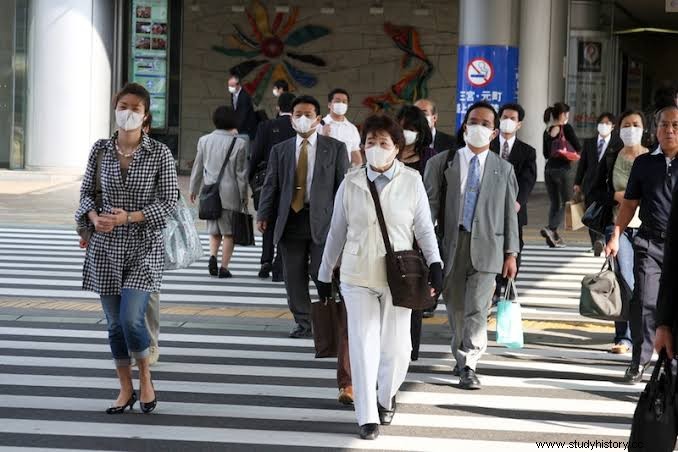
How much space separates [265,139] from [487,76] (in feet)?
42.3

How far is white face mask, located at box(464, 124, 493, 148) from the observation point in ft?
30.0

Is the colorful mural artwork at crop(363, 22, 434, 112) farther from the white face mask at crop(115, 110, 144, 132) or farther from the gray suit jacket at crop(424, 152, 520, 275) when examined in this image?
the white face mask at crop(115, 110, 144, 132)

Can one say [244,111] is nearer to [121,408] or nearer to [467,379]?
[467,379]

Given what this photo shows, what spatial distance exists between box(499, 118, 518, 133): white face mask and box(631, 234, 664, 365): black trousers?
3471 mm

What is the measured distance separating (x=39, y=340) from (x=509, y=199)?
3732 mm

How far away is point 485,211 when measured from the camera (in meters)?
9.09

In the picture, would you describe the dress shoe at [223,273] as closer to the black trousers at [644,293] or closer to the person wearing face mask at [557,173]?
the person wearing face mask at [557,173]

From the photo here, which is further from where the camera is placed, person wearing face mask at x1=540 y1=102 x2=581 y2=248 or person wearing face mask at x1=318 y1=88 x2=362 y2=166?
person wearing face mask at x1=540 y1=102 x2=581 y2=248

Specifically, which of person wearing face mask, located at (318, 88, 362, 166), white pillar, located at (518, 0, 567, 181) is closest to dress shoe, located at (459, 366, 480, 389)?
person wearing face mask, located at (318, 88, 362, 166)

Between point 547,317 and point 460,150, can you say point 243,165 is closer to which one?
point 547,317

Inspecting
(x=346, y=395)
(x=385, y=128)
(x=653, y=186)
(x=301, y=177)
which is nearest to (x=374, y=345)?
(x=346, y=395)

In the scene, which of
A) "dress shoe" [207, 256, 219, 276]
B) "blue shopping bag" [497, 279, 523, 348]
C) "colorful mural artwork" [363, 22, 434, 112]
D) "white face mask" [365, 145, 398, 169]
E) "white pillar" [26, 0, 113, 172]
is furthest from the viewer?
"colorful mural artwork" [363, 22, 434, 112]

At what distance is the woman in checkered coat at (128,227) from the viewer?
25.4 ft

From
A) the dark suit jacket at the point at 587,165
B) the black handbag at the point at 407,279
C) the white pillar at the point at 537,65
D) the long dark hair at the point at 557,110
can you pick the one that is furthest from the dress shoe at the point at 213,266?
the white pillar at the point at 537,65
